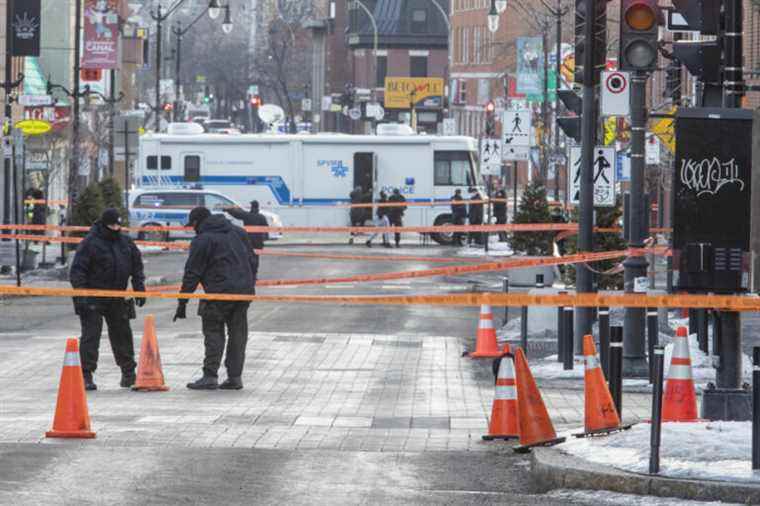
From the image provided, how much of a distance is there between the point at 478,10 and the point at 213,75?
170ft

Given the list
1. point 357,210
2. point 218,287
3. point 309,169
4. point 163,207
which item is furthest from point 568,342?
point 309,169

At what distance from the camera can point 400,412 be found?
52.3ft

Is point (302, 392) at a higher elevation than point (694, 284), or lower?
lower

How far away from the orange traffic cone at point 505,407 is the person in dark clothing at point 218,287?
4673 mm

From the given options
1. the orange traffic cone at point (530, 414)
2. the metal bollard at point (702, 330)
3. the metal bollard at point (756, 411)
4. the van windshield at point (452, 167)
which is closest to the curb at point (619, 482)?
the metal bollard at point (756, 411)

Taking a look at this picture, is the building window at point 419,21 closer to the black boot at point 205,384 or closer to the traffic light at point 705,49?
the black boot at point 205,384

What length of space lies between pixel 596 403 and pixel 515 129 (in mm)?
29264

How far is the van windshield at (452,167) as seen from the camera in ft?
189

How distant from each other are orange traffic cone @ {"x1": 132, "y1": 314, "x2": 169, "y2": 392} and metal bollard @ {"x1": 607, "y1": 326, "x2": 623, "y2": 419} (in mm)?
5581

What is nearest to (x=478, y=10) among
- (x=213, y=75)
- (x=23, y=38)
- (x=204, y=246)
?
(x=213, y=75)

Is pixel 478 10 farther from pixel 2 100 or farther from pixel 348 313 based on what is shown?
pixel 348 313

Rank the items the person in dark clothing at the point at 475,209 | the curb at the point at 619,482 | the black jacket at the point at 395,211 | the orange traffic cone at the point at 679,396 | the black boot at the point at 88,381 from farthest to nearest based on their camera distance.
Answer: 1. the person in dark clothing at the point at 475,209
2. the black jacket at the point at 395,211
3. the black boot at the point at 88,381
4. the orange traffic cone at the point at 679,396
5. the curb at the point at 619,482

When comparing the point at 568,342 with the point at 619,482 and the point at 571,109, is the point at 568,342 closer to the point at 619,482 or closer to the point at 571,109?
the point at 571,109

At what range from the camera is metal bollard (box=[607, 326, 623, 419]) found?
12539 mm
